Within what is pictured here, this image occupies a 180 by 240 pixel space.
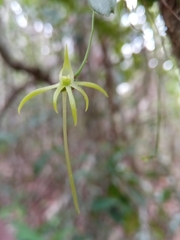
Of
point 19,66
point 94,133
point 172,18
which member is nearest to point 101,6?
point 172,18

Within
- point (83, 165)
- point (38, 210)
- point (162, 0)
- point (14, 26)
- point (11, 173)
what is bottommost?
point (162, 0)

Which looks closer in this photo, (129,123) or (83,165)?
(83,165)

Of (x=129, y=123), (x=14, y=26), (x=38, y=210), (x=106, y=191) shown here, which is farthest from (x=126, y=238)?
(x=14, y=26)

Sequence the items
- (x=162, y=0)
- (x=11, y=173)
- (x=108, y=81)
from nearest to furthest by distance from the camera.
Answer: (x=162, y=0) < (x=108, y=81) < (x=11, y=173)

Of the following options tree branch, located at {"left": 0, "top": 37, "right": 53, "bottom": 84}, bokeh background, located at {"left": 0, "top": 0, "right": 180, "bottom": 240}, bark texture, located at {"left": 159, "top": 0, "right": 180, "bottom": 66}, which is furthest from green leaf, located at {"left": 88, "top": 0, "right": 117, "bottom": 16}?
tree branch, located at {"left": 0, "top": 37, "right": 53, "bottom": 84}

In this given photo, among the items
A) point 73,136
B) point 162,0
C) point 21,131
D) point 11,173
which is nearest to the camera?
point 162,0

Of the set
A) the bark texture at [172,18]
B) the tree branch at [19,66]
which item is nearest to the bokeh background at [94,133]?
the tree branch at [19,66]

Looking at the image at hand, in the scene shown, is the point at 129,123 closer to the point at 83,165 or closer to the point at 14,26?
the point at 83,165

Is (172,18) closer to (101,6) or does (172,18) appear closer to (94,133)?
(101,6)
